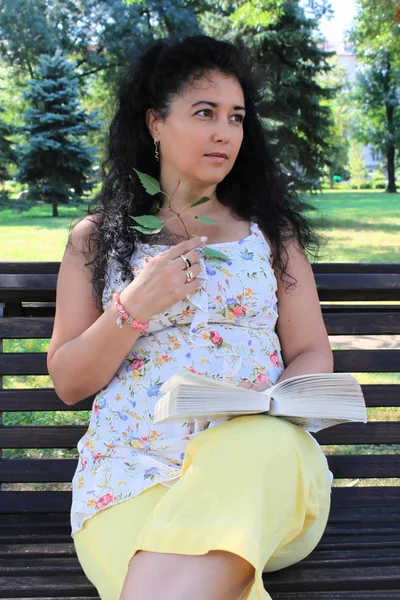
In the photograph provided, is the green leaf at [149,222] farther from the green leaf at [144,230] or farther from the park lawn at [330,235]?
the park lawn at [330,235]

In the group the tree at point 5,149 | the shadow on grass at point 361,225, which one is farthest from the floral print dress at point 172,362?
the tree at point 5,149

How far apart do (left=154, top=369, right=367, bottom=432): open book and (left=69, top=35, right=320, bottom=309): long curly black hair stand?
2.34 ft

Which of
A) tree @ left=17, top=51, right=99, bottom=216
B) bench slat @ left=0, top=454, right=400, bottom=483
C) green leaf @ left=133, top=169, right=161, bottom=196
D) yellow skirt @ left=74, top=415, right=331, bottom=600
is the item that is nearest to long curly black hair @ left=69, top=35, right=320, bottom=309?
green leaf @ left=133, top=169, right=161, bottom=196

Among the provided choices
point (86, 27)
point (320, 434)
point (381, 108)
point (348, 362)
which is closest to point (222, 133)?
point (348, 362)

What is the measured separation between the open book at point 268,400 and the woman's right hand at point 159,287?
384mm

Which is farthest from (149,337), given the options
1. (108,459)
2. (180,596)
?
(180,596)

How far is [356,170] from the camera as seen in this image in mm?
57250

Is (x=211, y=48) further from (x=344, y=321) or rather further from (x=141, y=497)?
(x=141, y=497)

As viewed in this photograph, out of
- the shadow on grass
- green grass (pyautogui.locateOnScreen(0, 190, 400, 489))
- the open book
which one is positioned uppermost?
the open book

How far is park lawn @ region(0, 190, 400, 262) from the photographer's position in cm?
1073

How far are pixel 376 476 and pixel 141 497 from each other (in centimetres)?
105

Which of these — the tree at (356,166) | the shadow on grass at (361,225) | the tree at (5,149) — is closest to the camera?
the shadow on grass at (361,225)

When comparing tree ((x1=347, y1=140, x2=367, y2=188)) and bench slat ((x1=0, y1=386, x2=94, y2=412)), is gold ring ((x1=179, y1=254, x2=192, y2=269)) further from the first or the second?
tree ((x1=347, y1=140, x2=367, y2=188))

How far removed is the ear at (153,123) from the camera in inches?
96.1
